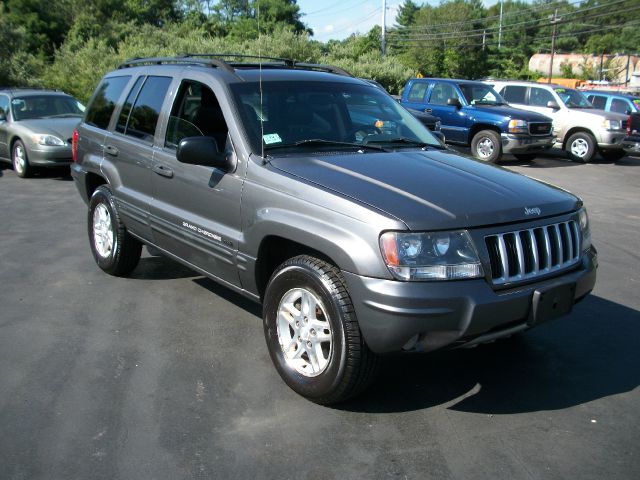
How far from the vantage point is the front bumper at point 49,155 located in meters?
12.0

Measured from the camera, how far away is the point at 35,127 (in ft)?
40.2

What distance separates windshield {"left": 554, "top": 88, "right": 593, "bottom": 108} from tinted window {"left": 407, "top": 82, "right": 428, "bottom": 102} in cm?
368

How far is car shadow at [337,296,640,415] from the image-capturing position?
3881 mm

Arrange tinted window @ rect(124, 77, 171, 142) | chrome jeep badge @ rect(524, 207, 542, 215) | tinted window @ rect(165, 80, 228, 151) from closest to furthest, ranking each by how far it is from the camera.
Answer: chrome jeep badge @ rect(524, 207, 542, 215) < tinted window @ rect(165, 80, 228, 151) < tinted window @ rect(124, 77, 171, 142)

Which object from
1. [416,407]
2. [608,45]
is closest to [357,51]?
[416,407]

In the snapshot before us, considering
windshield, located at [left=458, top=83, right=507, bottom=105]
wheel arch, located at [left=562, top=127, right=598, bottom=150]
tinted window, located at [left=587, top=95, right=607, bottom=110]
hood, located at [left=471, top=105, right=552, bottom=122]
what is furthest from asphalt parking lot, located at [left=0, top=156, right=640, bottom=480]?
tinted window, located at [left=587, top=95, right=607, bottom=110]

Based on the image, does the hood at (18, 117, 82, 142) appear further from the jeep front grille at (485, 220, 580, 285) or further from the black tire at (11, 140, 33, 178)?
the jeep front grille at (485, 220, 580, 285)

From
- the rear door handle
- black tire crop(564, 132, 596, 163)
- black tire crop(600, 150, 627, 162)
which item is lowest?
black tire crop(600, 150, 627, 162)

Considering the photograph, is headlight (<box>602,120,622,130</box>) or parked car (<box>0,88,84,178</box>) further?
headlight (<box>602,120,622,130</box>)

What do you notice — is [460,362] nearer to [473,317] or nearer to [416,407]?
[416,407]

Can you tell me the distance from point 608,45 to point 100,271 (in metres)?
87.7

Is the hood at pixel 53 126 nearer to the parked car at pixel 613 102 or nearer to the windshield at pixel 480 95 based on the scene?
the windshield at pixel 480 95

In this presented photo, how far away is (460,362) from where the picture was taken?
446 centimetres

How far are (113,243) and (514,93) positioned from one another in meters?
14.5
